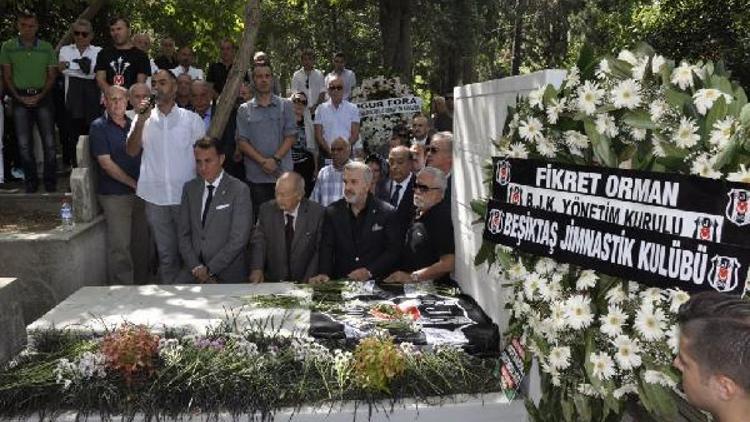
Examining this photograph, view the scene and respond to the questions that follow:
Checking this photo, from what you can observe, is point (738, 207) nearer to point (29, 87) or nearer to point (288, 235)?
point (288, 235)

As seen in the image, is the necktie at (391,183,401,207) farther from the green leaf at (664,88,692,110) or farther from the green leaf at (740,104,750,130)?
the green leaf at (740,104,750,130)

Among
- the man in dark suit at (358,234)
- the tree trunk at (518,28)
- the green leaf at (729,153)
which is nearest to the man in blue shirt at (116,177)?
the man in dark suit at (358,234)

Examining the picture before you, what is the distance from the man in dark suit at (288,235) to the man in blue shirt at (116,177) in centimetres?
175

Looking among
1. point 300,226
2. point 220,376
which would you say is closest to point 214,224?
point 300,226

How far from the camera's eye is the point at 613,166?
3.21 m

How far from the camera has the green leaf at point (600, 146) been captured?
321 cm

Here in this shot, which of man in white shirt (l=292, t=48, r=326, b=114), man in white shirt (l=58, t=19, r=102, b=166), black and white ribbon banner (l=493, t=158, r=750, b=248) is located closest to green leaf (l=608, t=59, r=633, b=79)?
black and white ribbon banner (l=493, t=158, r=750, b=248)

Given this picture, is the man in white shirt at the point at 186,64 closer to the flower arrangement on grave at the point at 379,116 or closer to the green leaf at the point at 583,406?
the flower arrangement on grave at the point at 379,116

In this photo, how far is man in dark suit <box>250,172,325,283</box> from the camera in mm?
6168

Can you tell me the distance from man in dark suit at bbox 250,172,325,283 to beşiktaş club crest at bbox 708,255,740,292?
381cm

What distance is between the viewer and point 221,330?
14.3ft

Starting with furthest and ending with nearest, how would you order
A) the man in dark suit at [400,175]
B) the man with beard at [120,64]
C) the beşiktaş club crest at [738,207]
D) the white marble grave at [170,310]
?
A: the man with beard at [120,64], the man in dark suit at [400,175], the white marble grave at [170,310], the beşiktaş club crest at [738,207]

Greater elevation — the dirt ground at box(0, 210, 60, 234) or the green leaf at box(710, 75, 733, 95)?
the green leaf at box(710, 75, 733, 95)

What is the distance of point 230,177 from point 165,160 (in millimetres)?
886
